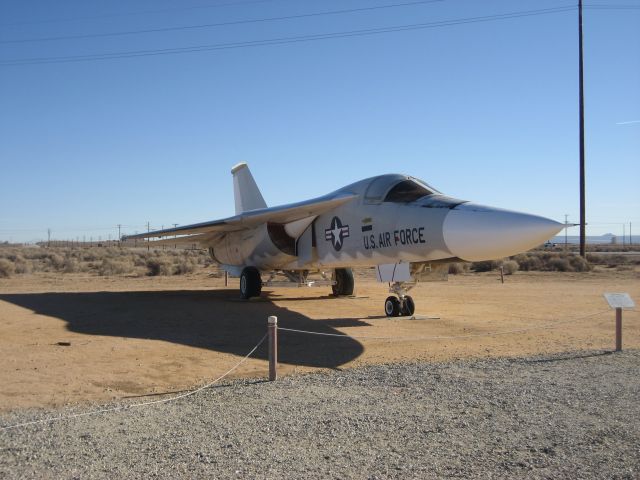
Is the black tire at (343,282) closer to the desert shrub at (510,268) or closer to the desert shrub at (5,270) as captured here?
the desert shrub at (510,268)

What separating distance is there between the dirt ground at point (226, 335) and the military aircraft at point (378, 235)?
40.6 inches

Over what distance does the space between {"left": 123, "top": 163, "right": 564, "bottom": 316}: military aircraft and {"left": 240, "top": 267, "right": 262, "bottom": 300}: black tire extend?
0.03 meters

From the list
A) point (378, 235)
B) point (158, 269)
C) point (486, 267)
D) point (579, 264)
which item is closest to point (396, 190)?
point (378, 235)

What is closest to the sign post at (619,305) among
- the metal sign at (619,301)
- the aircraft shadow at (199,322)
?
the metal sign at (619,301)

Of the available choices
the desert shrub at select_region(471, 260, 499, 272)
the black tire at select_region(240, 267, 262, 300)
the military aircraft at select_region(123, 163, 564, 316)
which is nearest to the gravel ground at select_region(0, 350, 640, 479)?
the military aircraft at select_region(123, 163, 564, 316)

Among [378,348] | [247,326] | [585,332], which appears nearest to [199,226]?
[247,326]

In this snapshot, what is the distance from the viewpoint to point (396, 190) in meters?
11.6

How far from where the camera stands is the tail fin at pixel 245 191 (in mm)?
22047

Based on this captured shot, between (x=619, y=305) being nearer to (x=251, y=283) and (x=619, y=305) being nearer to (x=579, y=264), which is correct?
(x=251, y=283)

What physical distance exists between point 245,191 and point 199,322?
1111 cm

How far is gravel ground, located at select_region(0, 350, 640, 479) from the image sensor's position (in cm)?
406

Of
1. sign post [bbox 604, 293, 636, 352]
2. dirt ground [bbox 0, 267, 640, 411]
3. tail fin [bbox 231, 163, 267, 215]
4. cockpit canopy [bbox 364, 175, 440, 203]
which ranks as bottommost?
dirt ground [bbox 0, 267, 640, 411]

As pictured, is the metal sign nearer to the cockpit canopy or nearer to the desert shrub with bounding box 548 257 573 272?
the cockpit canopy

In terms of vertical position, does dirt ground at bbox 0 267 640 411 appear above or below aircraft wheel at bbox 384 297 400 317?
below
